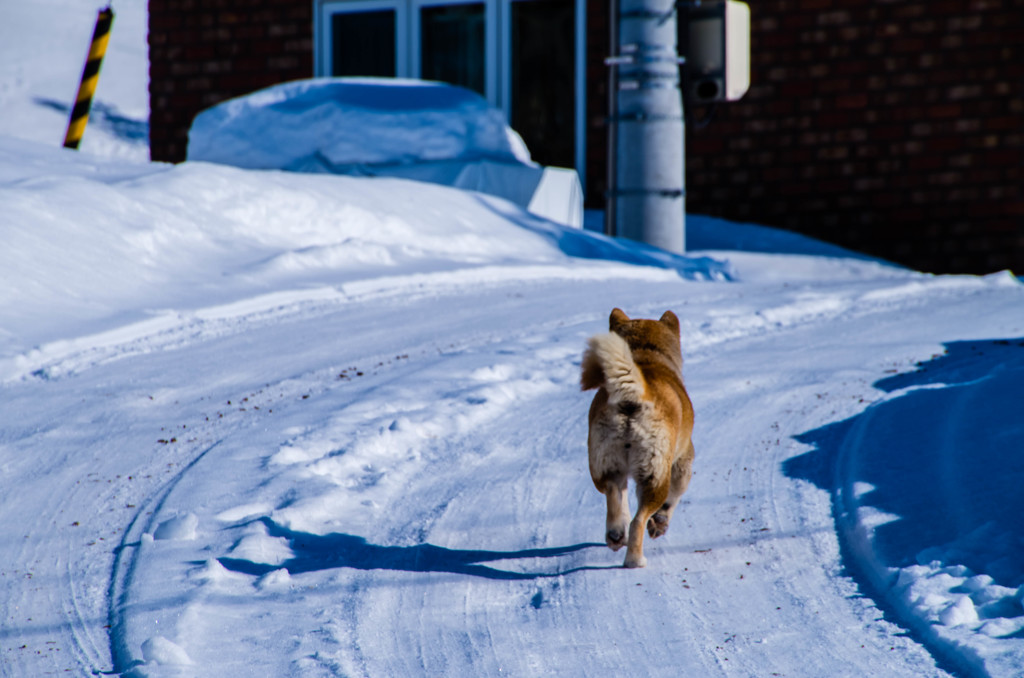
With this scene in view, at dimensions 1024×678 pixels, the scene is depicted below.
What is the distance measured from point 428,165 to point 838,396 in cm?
588

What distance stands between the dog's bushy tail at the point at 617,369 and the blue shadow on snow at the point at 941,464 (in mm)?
910

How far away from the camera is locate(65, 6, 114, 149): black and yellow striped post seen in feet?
35.6

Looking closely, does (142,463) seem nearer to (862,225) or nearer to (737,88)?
(737,88)

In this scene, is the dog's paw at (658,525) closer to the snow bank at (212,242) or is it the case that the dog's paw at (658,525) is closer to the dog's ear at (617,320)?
the dog's ear at (617,320)

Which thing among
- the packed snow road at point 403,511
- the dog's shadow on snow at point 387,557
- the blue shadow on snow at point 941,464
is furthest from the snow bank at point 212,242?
the blue shadow on snow at point 941,464

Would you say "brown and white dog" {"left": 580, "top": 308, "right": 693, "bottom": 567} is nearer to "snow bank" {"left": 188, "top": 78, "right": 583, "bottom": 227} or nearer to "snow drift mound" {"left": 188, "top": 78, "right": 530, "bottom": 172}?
"snow bank" {"left": 188, "top": 78, "right": 583, "bottom": 227}

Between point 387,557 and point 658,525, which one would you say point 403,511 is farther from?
point 658,525

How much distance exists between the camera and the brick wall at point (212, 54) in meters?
13.1

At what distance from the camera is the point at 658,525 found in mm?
3426

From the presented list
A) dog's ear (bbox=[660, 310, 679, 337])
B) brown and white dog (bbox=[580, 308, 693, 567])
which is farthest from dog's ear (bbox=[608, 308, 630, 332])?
brown and white dog (bbox=[580, 308, 693, 567])

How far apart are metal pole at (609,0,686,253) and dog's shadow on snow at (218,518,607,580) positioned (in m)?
5.85

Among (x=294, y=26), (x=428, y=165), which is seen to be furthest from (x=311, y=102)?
(x=294, y=26)

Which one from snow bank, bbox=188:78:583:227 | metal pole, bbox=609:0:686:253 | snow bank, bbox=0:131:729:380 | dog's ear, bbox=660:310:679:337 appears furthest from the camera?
snow bank, bbox=188:78:583:227

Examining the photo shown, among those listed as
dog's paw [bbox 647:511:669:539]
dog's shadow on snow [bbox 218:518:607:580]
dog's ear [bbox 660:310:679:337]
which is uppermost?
dog's ear [bbox 660:310:679:337]
